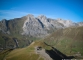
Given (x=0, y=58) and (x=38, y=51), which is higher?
(x=38, y=51)

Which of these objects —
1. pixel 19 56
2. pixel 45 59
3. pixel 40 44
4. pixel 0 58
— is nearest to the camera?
pixel 45 59

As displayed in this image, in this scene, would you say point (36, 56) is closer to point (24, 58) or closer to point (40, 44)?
point (24, 58)

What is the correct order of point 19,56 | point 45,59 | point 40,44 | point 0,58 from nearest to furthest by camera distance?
point 45,59
point 19,56
point 0,58
point 40,44

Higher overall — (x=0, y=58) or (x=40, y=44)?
(x=40, y=44)

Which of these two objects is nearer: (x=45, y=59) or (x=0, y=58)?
(x=45, y=59)

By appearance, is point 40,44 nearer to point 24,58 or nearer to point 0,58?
point 24,58

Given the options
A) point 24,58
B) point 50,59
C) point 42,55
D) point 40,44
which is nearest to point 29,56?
point 24,58

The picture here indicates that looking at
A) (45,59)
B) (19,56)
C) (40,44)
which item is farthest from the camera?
(40,44)

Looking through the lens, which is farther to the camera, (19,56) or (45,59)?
(19,56)

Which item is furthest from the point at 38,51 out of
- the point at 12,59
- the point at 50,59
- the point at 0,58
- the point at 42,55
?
the point at 0,58
